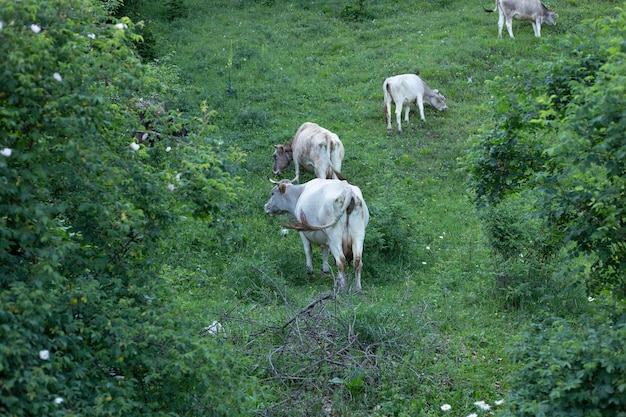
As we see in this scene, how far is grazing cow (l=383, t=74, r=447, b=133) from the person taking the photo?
67.1 ft

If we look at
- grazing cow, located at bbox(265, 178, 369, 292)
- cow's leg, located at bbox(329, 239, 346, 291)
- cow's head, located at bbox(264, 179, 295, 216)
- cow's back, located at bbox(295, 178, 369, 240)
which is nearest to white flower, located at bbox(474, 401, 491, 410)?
grazing cow, located at bbox(265, 178, 369, 292)

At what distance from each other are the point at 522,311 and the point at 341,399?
3692mm

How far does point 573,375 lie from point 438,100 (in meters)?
15.9

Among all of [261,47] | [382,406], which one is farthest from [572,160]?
[261,47]

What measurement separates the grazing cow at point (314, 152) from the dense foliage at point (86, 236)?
10153 mm

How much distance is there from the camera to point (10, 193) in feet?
18.3

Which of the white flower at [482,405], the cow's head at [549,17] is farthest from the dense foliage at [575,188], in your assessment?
the cow's head at [549,17]

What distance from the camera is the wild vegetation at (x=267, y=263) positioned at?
5652mm

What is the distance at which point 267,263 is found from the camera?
42.8ft

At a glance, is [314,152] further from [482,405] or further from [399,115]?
[482,405]

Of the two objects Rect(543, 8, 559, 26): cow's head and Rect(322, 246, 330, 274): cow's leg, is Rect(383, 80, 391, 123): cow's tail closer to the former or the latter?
Rect(322, 246, 330, 274): cow's leg

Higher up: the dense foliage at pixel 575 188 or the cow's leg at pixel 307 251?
the dense foliage at pixel 575 188

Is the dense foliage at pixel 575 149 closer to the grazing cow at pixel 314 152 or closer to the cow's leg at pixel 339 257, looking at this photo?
the cow's leg at pixel 339 257

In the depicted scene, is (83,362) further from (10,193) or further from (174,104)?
(174,104)
